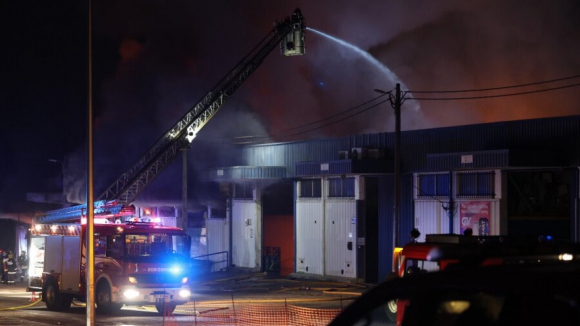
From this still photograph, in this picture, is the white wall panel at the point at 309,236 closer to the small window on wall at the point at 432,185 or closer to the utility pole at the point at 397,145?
the small window on wall at the point at 432,185

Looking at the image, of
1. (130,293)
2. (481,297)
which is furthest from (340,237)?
(481,297)

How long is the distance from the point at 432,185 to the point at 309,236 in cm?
704

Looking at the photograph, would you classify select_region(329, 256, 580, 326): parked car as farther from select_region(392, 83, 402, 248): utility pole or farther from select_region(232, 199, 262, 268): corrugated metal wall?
select_region(232, 199, 262, 268): corrugated metal wall

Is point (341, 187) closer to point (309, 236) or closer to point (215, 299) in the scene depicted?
point (309, 236)

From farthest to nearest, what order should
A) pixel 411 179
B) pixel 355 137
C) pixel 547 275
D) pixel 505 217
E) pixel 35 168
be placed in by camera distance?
pixel 35 168
pixel 355 137
pixel 411 179
pixel 505 217
pixel 547 275

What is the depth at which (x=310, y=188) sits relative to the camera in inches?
1325

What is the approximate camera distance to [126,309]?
22.5m

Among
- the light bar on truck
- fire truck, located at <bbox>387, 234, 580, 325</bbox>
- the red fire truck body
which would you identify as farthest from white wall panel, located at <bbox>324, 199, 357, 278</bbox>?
fire truck, located at <bbox>387, 234, 580, 325</bbox>

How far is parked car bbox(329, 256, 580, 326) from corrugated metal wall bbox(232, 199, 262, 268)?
32.4 meters

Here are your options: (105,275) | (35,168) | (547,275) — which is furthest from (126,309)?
(35,168)

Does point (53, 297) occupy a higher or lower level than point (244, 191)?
lower

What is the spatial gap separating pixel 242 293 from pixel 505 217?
926cm

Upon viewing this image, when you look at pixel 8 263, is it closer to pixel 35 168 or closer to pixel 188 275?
pixel 188 275

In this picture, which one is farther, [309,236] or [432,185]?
[309,236]
